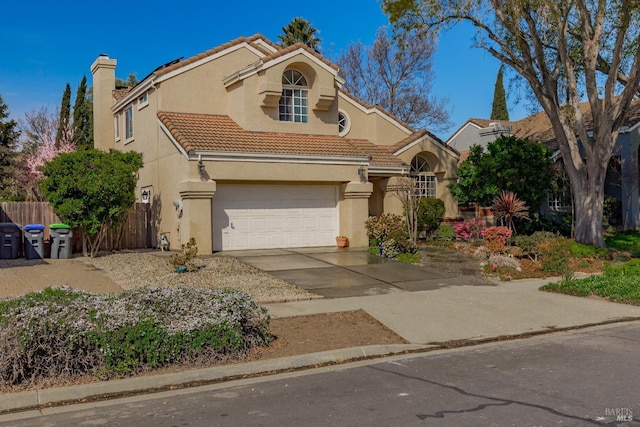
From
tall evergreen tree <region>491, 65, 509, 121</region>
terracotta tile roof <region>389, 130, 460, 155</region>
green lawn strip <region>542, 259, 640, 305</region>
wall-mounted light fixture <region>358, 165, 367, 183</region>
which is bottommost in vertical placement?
green lawn strip <region>542, 259, 640, 305</region>

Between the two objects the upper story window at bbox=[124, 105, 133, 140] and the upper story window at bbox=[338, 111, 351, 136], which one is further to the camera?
the upper story window at bbox=[338, 111, 351, 136]

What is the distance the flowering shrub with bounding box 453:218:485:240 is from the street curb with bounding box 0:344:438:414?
14.2m

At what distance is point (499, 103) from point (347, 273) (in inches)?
1375

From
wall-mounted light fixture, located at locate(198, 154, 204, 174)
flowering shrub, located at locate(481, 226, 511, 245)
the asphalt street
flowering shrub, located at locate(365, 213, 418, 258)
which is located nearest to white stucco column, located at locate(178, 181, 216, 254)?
wall-mounted light fixture, located at locate(198, 154, 204, 174)

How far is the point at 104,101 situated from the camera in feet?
82.2

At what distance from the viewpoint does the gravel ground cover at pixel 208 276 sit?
1141 cm

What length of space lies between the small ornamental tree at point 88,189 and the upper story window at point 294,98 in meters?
6.12

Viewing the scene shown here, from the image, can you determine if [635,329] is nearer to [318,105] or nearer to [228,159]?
[228,159]

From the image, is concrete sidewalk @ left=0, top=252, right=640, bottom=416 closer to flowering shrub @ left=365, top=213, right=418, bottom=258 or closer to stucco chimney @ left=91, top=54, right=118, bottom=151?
flowering shrub @ left=365, top=213, right=418, bottom=258

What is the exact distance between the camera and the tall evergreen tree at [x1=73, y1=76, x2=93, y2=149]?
37.5 meters

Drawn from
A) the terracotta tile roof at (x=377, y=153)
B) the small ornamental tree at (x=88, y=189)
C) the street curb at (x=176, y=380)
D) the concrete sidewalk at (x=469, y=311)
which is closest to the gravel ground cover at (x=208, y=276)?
the concrete sidewalk at (x=469, y=311)

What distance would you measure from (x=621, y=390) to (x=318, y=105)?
16.2m

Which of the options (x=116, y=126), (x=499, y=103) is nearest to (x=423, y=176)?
(x=116, y=126)

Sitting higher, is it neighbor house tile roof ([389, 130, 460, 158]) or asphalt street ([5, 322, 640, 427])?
neighbor house tile roof ([389, 130, 460, 158])
